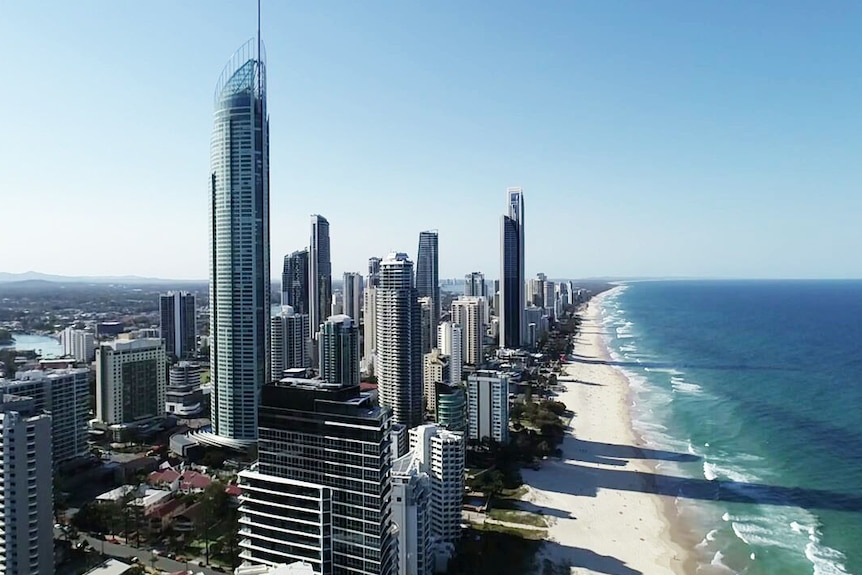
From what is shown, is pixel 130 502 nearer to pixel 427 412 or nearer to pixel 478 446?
pixel 478 446

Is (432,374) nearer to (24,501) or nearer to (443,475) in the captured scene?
(443,475)

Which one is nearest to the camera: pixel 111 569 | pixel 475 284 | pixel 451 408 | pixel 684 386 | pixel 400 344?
pixel 111 569

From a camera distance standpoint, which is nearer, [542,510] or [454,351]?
[542,510]

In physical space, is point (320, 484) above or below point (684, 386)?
above

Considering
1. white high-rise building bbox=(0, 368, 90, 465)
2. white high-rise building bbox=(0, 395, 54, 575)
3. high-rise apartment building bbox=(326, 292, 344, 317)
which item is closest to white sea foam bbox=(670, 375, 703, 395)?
white high-rise building bbox=(0, 368, 90, 465)

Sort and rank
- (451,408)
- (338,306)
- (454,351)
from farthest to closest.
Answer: (338,306) → (454,351) → (451,408)

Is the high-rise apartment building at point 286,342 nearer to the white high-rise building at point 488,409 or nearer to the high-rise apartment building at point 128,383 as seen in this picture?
the high-rise apartment building at point 128,383

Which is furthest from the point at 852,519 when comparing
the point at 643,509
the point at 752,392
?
the point at 752,392

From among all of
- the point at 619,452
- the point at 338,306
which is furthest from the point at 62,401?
the point at 338,306
